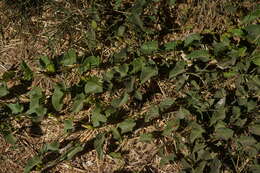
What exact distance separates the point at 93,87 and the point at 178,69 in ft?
1.54

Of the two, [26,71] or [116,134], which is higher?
[26,71]

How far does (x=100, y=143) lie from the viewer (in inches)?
99.0

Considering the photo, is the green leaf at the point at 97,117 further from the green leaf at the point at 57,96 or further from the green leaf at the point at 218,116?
the green leaf at the point at 218,116

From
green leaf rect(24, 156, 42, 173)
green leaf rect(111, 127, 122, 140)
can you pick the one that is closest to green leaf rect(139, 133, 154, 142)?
green leaf rect(111, 127, 122, 140)

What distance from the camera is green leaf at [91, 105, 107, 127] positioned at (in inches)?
102

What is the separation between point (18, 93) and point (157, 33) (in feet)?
2.94

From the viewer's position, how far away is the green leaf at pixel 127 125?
2559 millimetres

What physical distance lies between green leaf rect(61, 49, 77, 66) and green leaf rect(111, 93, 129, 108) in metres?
0.34

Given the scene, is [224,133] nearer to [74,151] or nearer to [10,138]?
[74,151]

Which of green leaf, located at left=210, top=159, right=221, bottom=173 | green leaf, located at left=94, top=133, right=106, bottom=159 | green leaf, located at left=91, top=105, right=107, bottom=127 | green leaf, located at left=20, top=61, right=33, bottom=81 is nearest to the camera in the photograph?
green leaf, located at left=210, top=159, right=221, bottom=173

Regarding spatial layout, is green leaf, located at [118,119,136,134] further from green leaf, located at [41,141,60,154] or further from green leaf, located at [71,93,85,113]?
green leaf, located at [41,141,60,154]

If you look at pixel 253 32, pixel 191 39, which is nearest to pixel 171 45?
pixel 191 39

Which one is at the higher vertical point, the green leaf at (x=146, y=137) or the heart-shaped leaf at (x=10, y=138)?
the green leaf at (x=146, y=137)

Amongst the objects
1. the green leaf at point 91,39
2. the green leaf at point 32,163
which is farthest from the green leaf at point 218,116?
the green leaf at point 32,163
